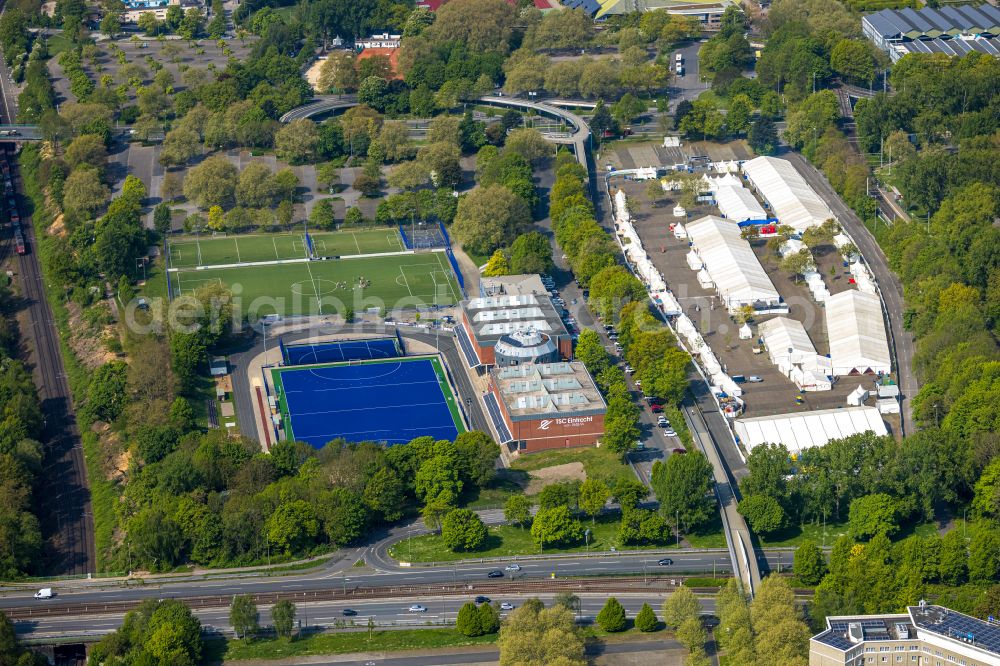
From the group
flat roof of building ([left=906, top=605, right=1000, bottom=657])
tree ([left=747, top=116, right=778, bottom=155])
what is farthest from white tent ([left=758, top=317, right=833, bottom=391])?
tree ([left=747, top=116, right=778, bottom=155])

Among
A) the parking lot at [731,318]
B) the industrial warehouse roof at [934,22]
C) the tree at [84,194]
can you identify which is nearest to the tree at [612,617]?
the parking lot at [731,318]

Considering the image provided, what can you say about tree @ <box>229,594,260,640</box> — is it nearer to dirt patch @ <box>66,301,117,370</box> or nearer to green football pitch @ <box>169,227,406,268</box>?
dirt patch @ <box>66,301,117,370</box>

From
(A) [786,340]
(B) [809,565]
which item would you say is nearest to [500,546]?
(B) [809,565]

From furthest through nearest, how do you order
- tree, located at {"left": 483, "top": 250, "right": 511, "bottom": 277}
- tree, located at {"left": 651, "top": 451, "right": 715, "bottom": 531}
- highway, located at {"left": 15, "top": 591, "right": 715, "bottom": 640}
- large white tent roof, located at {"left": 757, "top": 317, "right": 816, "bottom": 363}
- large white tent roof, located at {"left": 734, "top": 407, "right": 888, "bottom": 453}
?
tree, located at {"left": 483, "top": 250, "right": 511, "bottom": 277} → large white tent roof, located at {"left": 757, "top": 317, "right": 816, "bottom": 363} → large white tent roof, located at {"left": 734, "top": 407, "right": 888, "bottom": 453} → tree, located at {"left": 651, "top": 451, "right": 715, "bottom": 531} → highway, located at {"left": 15, "top": 591, "right": 715, "bottom": 640}

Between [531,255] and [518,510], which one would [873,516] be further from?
[531,255]

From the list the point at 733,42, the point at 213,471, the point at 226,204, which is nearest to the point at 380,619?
the point at 213,471

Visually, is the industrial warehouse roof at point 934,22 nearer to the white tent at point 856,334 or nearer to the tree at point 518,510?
the white tent at point 856,334
